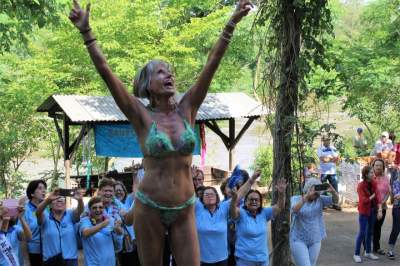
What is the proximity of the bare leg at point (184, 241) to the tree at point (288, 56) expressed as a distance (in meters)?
2.51

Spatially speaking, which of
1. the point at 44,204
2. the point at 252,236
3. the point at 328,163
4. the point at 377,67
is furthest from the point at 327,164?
the point at 44,204

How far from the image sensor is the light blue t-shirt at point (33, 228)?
5.38 metres

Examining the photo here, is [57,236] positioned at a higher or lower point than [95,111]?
lower

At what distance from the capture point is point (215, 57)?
2574 mm

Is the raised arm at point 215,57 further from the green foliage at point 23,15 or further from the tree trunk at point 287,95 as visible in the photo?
the green foliage at point 23,15

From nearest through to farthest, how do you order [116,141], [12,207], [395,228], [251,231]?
1. [12,207]
2. [251,231]
3. [395,228]
4. [116,141]

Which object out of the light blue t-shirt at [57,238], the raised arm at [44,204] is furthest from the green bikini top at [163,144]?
the light blue t-shirt at [57,238]

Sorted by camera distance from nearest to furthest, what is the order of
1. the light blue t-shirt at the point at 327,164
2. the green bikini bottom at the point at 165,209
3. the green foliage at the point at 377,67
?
the green bikini bottom at the point at 165,209 < the light blue t-shirt at the point at 327,164 < the green foliage at the point at 377,67

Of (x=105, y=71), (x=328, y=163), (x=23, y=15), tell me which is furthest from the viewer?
(x=328, y=163)

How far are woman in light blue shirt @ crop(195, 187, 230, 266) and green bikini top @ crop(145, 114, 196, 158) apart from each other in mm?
3181

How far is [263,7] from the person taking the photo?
16.6 feet

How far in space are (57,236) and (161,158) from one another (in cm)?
326

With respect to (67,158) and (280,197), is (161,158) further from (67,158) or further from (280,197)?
(67,158)

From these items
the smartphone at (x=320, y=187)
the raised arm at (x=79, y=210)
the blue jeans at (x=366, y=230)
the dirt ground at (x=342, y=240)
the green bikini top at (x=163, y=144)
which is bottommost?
the dirt ground at (x=342, y=240)
